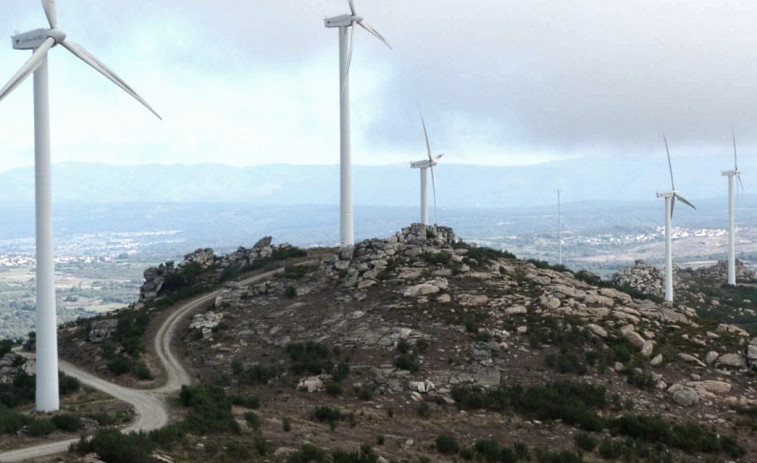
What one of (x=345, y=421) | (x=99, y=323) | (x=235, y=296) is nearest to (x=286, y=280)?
(x=235, y=296)

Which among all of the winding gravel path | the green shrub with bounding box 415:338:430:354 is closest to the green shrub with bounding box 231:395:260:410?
the winding gravel path

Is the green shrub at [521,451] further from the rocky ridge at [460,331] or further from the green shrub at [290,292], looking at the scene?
the green shrub at [290,292]

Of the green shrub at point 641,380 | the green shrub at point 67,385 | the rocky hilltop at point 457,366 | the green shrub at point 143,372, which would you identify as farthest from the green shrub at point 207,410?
the green shrub at point 641,380

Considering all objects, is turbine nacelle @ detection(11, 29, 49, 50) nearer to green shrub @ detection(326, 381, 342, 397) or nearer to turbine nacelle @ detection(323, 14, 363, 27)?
green shrub @ detection(326, 381, 342, 397)

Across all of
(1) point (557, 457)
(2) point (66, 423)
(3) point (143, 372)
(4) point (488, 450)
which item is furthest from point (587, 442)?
(3) point (143, 372)

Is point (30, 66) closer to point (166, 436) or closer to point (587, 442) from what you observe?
point (166, 436)

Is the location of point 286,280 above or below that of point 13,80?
below

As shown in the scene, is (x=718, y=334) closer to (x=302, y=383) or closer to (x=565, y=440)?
(x=565, y=440)
